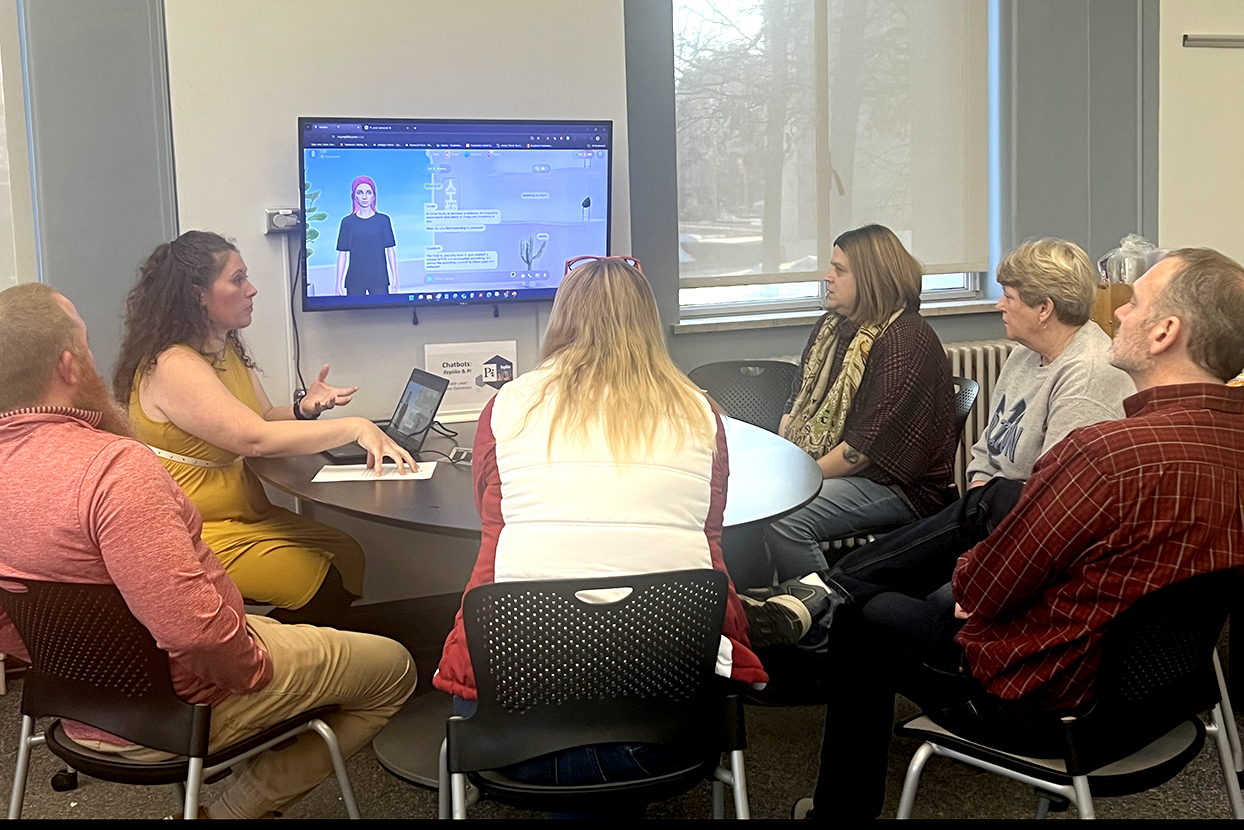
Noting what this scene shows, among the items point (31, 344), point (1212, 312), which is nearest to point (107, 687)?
point (31, 344)

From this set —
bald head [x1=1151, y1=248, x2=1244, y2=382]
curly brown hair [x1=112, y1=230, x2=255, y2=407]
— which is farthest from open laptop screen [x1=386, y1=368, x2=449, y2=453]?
bald head [x1=1151, y1=248, x2=1244, y2=382]

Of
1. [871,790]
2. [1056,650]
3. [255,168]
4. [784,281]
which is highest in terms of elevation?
[255,168]

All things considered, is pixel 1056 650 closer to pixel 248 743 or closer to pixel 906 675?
pixel 906 675

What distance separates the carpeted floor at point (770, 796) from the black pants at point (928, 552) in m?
0.48

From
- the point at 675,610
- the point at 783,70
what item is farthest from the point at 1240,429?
the point at 783,70

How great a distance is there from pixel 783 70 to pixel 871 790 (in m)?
3.19

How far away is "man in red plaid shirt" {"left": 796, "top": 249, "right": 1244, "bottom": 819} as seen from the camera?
1676 mm

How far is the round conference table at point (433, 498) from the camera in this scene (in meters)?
2.24

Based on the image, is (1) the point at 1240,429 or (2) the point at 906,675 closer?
(1) the point at 1240,429

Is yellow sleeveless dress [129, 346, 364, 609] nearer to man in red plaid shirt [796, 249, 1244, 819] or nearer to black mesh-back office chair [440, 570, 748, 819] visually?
black mesh-back office chair [440, 570, 748, 819]

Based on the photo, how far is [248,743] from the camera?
195 cm

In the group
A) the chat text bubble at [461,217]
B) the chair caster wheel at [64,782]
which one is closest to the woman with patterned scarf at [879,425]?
the chat text bubble at [461,217]

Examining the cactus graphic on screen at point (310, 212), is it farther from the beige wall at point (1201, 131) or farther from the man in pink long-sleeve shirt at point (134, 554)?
the beige wall at point (1201, 131)

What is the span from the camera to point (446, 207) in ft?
12.1
